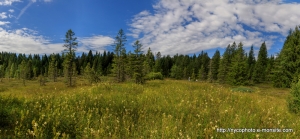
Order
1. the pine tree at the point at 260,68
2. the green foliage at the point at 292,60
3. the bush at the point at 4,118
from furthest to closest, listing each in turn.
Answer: the pine tree at the point at 260,68, the green foliage at the point at 292,60, the bush at the point at 4,118

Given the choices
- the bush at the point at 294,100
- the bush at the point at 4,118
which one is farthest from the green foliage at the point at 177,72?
the bush at the point at 4,118

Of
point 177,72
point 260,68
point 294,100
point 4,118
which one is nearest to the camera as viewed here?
point 4,118

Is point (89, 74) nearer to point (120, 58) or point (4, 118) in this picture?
point (120, 58)

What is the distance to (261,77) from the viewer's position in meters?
64.5

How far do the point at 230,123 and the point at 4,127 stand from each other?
583 centimetres

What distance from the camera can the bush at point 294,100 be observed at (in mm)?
7632

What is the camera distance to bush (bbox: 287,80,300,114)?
763 cm

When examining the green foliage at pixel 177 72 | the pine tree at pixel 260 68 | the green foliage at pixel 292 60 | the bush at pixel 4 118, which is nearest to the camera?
the bush at pixel 4 118

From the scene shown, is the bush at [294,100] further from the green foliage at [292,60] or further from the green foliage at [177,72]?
the green foliage at [177,72]

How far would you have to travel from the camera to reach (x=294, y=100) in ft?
26.0

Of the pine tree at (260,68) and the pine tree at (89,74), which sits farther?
the pine tree at (260,68)

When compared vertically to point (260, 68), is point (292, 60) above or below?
above

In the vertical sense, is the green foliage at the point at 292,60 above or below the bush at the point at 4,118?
above

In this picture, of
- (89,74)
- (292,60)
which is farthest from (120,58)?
(292,60)
